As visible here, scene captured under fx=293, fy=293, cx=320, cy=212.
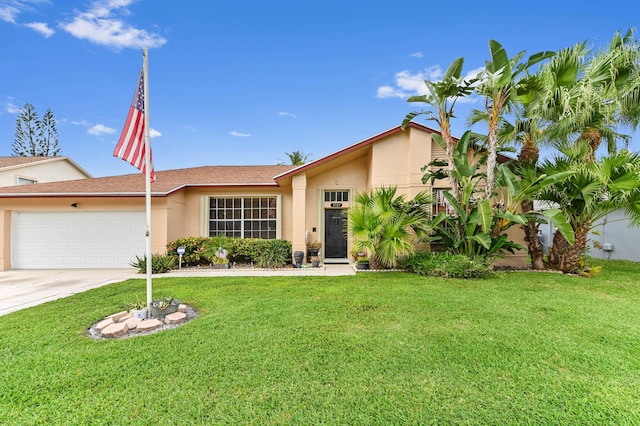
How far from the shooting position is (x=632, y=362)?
3508 millimetres

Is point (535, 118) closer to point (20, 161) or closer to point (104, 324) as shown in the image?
point (104, 324)

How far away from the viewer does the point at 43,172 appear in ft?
54.1

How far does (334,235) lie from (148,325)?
825 centimetres

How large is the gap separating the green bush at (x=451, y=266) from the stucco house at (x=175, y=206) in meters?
2.63

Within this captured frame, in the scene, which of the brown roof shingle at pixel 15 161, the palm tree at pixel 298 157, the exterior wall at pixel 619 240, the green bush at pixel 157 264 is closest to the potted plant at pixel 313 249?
the green bush at pixel 157 264

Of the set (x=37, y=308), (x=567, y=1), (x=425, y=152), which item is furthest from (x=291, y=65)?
(x=37, y=308)

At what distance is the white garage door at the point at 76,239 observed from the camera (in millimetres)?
10766

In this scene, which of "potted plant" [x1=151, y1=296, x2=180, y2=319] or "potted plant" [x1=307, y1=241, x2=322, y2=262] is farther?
"potted plant" [x1=307, y1=241, x2=322, y2=262]

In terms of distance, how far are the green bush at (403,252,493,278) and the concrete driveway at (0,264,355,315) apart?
2.21 metres

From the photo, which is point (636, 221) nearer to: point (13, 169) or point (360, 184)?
point (360, 184)

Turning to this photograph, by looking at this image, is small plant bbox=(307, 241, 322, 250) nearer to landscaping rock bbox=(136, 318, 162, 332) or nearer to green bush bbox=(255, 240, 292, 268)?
green bush bbox=(255, 240, 292, 268)

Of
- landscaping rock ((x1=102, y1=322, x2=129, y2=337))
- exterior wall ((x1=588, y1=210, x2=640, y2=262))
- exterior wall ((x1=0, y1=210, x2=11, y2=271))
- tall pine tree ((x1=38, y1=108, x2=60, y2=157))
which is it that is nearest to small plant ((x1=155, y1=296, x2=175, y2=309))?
landscaping rock ((x1=102, y1=322, x2=129, y2=337))

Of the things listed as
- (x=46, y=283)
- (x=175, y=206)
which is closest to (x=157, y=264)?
(x=175, y=206)

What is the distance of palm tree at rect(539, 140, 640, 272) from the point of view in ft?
26.0
